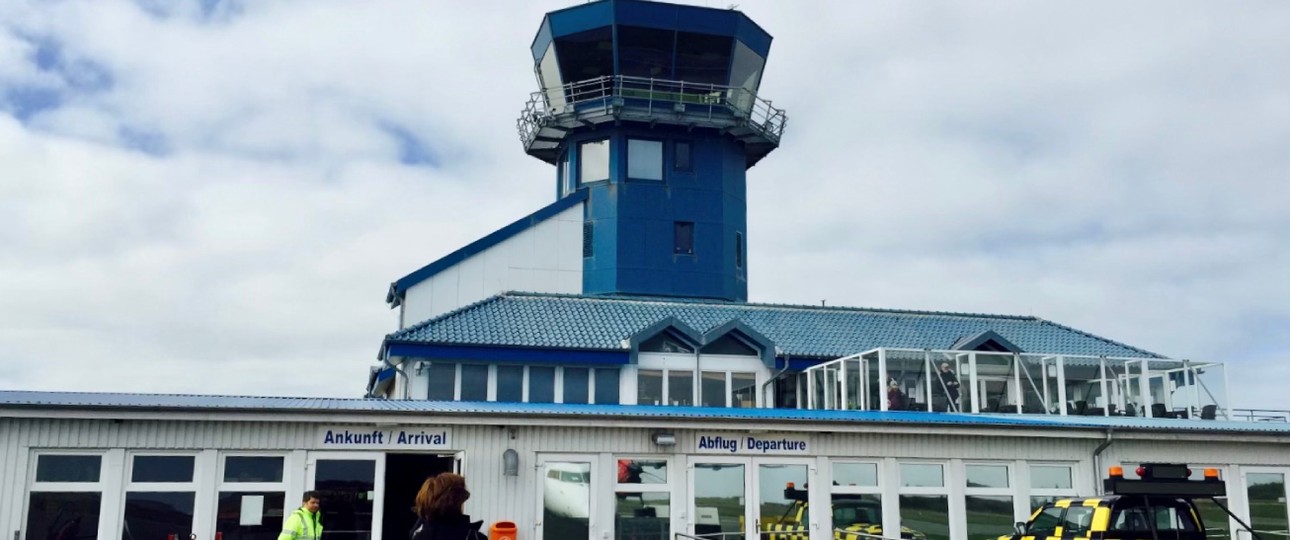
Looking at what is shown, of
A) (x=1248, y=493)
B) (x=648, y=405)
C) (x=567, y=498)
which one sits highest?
(x=648, y=405)

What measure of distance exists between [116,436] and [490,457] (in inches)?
221

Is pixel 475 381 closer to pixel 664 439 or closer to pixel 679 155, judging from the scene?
pixel 664 439

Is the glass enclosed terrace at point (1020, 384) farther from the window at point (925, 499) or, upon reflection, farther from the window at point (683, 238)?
the window at point (683, 238)

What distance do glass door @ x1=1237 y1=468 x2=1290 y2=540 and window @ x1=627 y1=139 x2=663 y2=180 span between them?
22.6 m

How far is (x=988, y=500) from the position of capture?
2075 cm

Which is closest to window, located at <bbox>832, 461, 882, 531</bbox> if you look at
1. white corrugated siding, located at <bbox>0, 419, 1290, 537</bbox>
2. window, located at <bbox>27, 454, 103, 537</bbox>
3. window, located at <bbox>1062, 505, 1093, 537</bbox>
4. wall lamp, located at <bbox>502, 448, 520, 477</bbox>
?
white corrugated siding, located at <bbox>0, 419, 1290, 537</bbox>

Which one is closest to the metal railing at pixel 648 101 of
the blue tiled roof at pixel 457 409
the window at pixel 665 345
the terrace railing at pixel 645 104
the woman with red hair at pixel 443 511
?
the terrace railing at pixel 645 104

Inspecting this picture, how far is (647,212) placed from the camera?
39875 millimetres

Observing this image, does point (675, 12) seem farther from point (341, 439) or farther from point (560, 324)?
point (341, 439)

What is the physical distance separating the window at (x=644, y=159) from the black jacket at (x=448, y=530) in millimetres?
32604

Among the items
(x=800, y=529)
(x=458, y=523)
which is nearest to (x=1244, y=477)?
A: (x=800, y=529)

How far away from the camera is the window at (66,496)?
55.3 feet

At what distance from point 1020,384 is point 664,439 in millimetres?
12408

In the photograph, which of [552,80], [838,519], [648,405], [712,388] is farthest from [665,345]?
[552,80]
